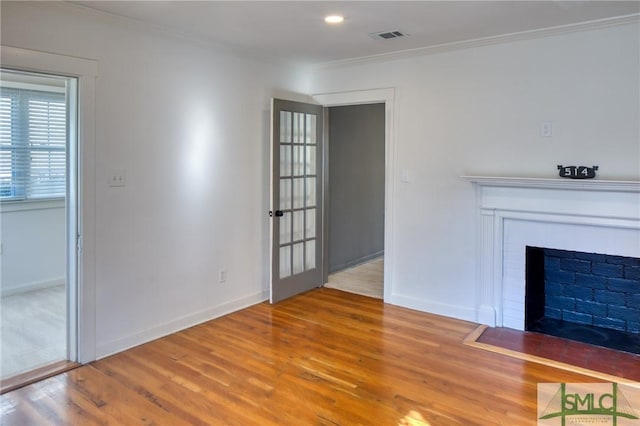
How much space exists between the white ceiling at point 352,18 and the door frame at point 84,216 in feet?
1.52

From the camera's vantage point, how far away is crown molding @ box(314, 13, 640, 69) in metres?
3.31

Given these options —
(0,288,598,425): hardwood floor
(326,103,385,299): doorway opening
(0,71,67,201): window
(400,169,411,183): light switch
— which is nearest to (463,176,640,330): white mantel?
(0,288,598,425): hardwood floor

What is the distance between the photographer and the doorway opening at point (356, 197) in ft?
18.6

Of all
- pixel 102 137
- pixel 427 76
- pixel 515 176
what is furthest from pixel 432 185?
pixel 102 137

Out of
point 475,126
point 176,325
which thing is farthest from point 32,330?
point 475,126

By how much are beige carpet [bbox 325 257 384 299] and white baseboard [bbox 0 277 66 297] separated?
3.09 m

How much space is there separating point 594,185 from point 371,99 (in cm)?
216

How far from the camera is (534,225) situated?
375cm

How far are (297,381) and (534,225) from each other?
228 cm

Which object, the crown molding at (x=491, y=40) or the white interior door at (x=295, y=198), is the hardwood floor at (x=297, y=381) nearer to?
the white interior door at (x=295, y=198)

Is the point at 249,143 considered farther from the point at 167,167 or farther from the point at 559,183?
the point at 559,183

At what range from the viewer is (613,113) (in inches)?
133

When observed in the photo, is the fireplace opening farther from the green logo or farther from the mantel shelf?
the green logo

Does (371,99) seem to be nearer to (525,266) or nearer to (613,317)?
(525,266)
